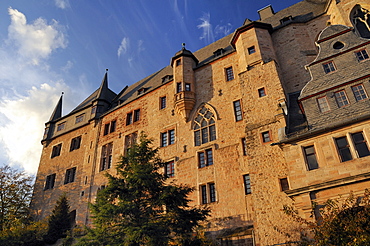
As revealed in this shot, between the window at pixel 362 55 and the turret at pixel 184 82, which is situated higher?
the turret at pixel 184 82

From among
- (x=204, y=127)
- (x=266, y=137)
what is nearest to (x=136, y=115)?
(x=204, y=127)

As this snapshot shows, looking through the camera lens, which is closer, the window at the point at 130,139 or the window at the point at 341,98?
the window at the point at 341,98

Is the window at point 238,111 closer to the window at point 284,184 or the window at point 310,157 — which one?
the window at point 284,184

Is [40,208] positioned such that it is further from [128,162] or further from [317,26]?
[317,26]

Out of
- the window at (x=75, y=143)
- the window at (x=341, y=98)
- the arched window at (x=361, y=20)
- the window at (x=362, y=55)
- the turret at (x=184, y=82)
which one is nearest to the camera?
the window at (x=341, y=98)

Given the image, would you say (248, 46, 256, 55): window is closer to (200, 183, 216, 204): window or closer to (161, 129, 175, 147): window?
(161, 129, 175, 147): window

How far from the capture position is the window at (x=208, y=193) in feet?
63.6

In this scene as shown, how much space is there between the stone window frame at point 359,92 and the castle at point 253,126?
0.05 m

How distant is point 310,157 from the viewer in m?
13.3

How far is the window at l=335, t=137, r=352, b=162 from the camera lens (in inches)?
490

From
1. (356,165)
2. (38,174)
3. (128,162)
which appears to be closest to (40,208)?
(38,174)

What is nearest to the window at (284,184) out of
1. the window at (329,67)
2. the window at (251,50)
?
the window at (329,67)

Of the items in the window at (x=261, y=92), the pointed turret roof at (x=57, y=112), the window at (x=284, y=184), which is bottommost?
Answer: the window at (x=284, y=184)

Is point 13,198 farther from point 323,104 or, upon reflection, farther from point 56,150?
point 323,104
